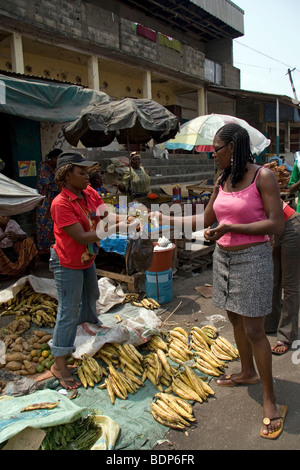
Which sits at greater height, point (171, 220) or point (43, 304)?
point (171, 220)

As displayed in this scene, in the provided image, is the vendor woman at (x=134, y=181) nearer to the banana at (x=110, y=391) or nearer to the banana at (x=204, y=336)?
the banana at (x=204, y=336)

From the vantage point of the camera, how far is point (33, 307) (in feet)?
16.2

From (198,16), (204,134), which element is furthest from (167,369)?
(198,16)

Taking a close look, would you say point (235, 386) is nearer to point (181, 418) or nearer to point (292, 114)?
point (181, 418)

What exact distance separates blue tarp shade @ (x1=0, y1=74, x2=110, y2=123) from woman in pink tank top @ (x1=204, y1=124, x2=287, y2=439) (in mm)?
4840

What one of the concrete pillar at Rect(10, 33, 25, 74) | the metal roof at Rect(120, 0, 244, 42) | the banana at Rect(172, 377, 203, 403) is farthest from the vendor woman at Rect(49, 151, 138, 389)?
the metal roof at Rect(120, 0, 244, 42)

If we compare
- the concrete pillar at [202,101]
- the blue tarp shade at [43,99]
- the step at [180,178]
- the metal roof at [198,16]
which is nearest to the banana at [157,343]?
the blue tarp shade at [43,99]

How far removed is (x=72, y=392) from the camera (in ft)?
10.5

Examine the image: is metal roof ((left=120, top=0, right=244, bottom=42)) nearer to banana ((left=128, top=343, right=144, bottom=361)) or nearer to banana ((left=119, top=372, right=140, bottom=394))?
banana ((left=128, top=343, right=144, bottom=361))

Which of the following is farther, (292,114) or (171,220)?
(292,114)

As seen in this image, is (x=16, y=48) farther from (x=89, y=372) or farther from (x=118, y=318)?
(x=89, y=372)

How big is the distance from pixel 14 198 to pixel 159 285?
105 inches
